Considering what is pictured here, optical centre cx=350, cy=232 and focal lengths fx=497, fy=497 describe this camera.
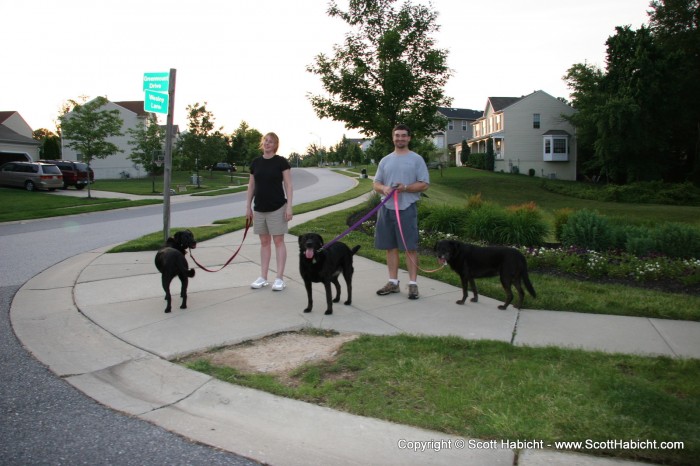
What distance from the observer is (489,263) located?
5.66 metres

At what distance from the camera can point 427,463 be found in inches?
105

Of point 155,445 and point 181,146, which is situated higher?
point 181,146

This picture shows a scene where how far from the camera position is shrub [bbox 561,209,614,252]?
8.70m

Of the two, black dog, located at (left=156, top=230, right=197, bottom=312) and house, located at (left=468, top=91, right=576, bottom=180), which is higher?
house, located at (left=468, top=91, right=576, bottom=180)

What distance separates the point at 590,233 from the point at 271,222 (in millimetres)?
5761

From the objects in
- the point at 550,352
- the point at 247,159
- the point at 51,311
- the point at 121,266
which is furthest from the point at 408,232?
the point at 247,159

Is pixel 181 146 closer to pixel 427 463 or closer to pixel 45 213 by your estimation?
pixel 45 213

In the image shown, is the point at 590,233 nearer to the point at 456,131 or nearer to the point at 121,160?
the point at 121,160

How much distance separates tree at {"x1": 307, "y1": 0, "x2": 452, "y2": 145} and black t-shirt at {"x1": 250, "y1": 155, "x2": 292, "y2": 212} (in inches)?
350

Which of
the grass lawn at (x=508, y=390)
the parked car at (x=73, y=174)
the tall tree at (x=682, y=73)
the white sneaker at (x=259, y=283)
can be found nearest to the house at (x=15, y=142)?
the parked car at (x=73, y=174)

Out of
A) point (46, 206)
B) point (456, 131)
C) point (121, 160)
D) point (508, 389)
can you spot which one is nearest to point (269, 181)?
point (508, 389)

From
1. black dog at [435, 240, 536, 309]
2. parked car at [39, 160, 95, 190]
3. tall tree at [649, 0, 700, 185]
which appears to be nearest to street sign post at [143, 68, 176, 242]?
black dog at [435, 240, 536, 309]

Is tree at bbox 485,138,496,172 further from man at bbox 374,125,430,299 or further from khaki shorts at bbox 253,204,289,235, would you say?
khaki shorts at bbox 253,204,289,235

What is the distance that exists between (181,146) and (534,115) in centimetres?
3970
